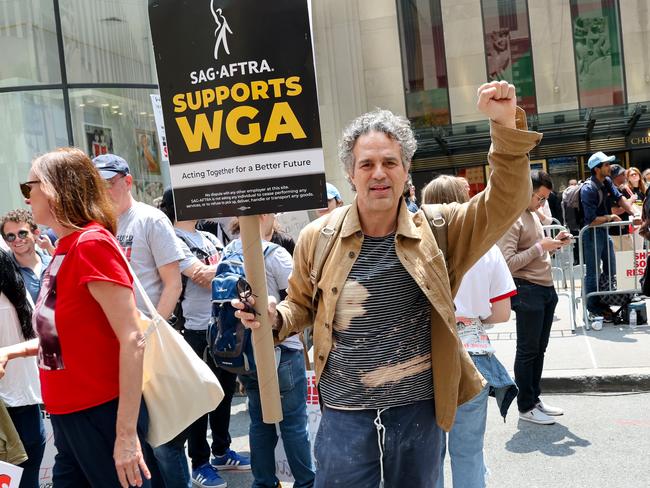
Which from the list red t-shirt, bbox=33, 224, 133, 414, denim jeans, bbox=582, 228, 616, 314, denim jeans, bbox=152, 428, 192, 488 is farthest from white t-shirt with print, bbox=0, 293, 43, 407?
denim jeans, bbox=582, 228, 616, 314

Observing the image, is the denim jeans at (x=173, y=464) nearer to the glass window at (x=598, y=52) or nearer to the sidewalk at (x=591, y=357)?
the sidewalk at (x=591, y=357)

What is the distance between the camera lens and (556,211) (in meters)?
16.8

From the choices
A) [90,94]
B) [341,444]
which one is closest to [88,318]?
[341,444]

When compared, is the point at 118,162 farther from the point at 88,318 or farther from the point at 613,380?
the point at 613,380

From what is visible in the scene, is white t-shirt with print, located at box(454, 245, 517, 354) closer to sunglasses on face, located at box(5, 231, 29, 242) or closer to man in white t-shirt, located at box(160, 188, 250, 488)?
man in white t-shirt, located at box(160, 188, 250, 488)

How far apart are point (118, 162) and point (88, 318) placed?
1.74 metres

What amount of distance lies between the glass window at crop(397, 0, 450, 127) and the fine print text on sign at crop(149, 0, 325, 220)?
20.5m

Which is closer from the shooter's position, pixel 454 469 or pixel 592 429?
pixel 454 469

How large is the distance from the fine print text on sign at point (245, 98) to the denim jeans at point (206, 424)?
2269mm

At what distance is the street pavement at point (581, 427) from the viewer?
5.08 metres

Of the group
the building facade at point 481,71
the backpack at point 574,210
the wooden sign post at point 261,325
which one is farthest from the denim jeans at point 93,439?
the building facade at point 481,71

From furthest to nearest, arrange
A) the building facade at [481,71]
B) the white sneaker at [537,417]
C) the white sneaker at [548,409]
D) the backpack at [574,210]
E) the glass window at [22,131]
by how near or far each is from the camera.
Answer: the building facade at [481,71] < the glass window at [22,131] < the backpack at [574,210] < the white sneaker at [548,409] < the white sneaker at [537,417]

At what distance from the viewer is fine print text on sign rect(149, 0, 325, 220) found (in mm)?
2777

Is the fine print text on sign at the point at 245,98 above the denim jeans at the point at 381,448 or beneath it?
above
